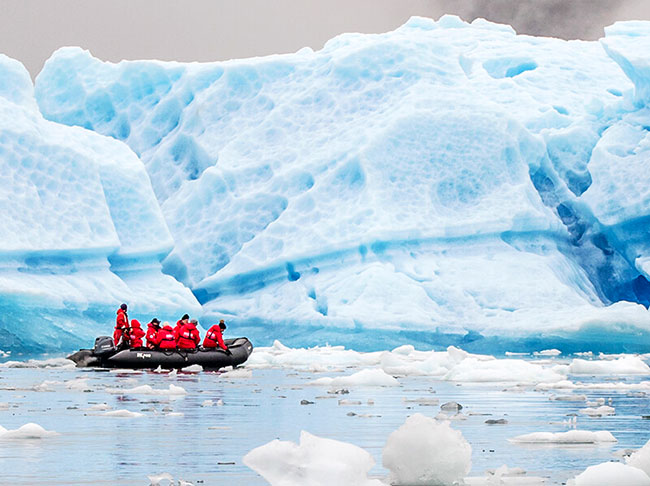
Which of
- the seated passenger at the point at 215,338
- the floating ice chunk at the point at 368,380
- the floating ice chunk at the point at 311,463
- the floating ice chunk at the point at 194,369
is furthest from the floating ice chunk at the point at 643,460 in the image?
the seated passenger at the point at 215,338

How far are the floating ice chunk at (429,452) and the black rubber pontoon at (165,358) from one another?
9.01 metres

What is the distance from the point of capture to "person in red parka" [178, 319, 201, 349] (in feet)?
40.8

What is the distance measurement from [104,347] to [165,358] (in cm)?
91

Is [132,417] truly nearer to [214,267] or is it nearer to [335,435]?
[335,435]

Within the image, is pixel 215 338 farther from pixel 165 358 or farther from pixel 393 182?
pixel 393 182

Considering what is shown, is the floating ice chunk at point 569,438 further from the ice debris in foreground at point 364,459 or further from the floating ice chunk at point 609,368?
the floating ice chunk at point 609,368

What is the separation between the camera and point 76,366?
13.0 m

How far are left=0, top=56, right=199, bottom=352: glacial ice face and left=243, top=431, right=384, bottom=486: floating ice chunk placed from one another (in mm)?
12624

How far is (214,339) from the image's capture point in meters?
12.8

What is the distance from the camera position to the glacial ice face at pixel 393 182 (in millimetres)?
17859

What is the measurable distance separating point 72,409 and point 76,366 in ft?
21.3

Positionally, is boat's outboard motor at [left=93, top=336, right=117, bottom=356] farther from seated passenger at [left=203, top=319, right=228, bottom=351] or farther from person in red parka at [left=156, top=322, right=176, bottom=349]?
seated passenger at [left=203, top=319, right=228, bottom=351]

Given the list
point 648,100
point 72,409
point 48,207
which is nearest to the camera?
point 72,409

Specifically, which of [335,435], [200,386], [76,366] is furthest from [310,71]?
[335,435]
